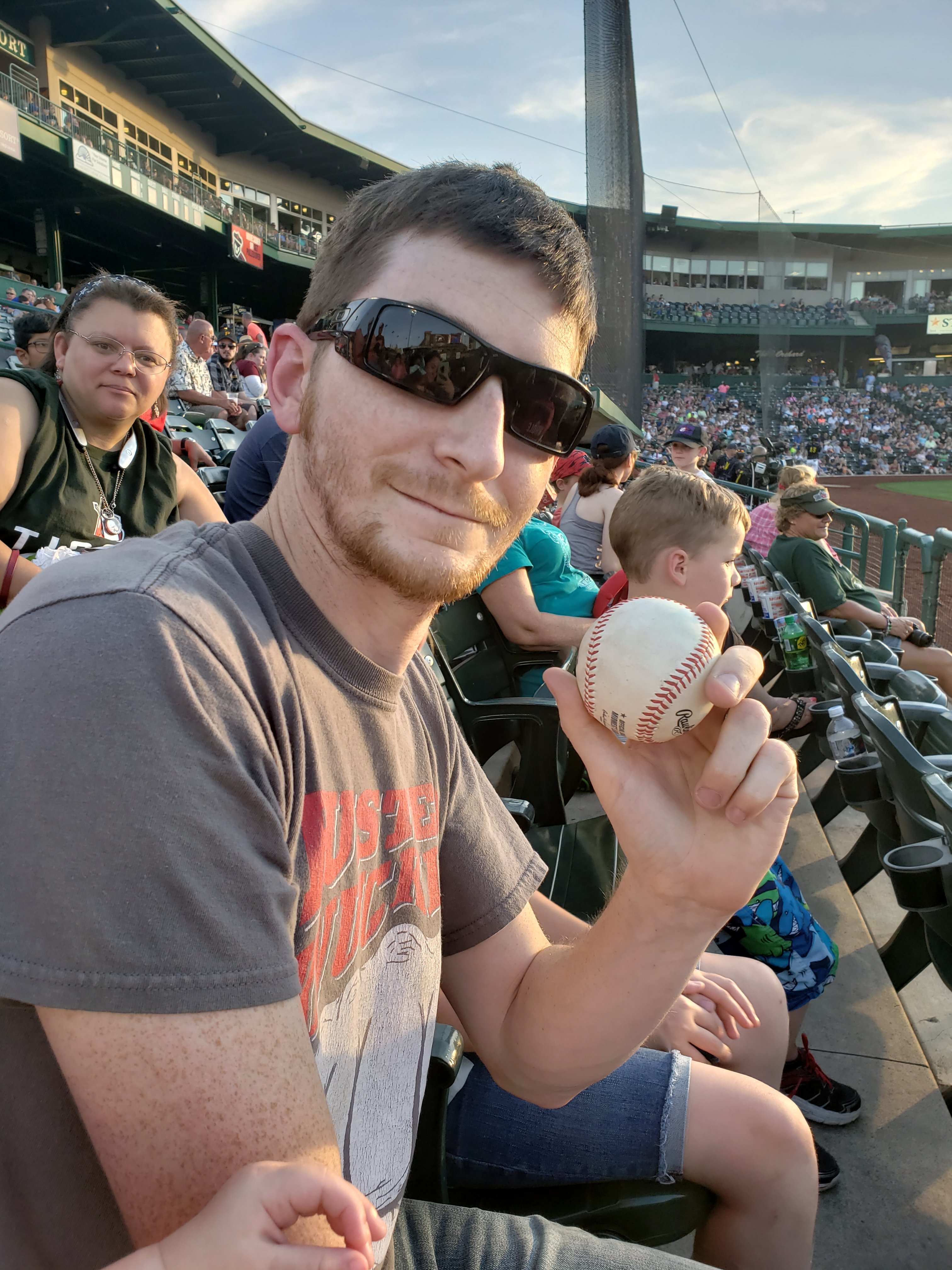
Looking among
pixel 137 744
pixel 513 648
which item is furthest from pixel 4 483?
pixel 513 648

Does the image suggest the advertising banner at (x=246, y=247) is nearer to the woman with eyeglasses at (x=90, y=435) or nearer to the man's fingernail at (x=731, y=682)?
the woman with eyeglasses at (x=90, y=435)

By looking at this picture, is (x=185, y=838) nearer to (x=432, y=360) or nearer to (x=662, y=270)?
(x=432, y=360)

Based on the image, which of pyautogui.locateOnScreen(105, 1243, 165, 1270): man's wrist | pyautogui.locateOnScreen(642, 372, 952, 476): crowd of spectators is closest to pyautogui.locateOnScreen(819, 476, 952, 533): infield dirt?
pyautogui.locateOnScreen(642, 372, 952, 476): crowd of spectators

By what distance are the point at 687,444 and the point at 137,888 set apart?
23.9ft

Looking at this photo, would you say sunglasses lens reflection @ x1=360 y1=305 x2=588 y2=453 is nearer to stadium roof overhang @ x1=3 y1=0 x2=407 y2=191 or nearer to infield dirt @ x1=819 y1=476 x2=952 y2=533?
infield dirt @ x1=819 y1=476 x2=952 y2=533

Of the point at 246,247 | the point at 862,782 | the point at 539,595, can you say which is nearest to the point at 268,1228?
the point at 862,782

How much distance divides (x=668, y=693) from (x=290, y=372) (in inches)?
A: 27.8

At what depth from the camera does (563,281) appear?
1152mm

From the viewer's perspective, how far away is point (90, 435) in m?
2.49

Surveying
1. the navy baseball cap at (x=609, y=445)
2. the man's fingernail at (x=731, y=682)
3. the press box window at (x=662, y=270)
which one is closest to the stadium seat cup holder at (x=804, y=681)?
the navy baseball cap at (x=609, y=445)

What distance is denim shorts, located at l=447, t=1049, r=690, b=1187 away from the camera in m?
1.34

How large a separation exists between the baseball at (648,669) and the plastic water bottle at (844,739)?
5.75ft

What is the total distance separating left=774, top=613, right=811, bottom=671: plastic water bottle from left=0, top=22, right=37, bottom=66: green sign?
85.4 feet

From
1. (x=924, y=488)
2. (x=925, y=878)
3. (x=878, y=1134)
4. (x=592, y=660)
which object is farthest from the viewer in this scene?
(x=924, y=488)
